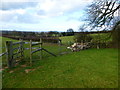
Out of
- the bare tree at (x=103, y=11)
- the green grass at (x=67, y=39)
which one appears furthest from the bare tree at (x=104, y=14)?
the green grass at (x=67, y=39)

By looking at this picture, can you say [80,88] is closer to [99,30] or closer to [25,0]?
[25,0]

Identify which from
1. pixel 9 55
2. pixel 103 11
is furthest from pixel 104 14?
pixel 9 55

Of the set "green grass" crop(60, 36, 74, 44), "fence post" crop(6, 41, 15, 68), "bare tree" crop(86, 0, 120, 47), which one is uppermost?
"bare tree" crop(86, 0, 120, 47)

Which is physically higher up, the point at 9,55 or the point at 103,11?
the point at 103,11

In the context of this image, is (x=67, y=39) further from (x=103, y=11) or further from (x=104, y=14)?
(x=104, y=14)

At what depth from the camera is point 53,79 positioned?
3.88m

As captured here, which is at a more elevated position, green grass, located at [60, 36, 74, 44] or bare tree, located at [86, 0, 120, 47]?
bare tree, located at [86, 0, 120, 47]

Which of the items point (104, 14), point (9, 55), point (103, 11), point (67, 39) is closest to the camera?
point (9, 55)

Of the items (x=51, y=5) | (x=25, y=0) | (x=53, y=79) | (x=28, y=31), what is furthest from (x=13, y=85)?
(x=28, y=31)

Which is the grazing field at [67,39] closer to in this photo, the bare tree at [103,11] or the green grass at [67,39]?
the green grass at [67,39]

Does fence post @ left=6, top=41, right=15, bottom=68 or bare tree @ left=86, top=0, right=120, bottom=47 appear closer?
fence post @ left=6, top=41, right=15, bottom=68

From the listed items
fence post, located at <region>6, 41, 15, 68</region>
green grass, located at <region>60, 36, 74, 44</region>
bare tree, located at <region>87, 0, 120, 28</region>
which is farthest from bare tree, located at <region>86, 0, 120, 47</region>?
fence post, located at <region>6, 41, 15, 68</region>

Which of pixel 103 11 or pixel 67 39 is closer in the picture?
pixel 103 11

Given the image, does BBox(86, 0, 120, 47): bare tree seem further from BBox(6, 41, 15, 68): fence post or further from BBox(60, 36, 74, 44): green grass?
BBox(6, 41, 15, 68): fence post
